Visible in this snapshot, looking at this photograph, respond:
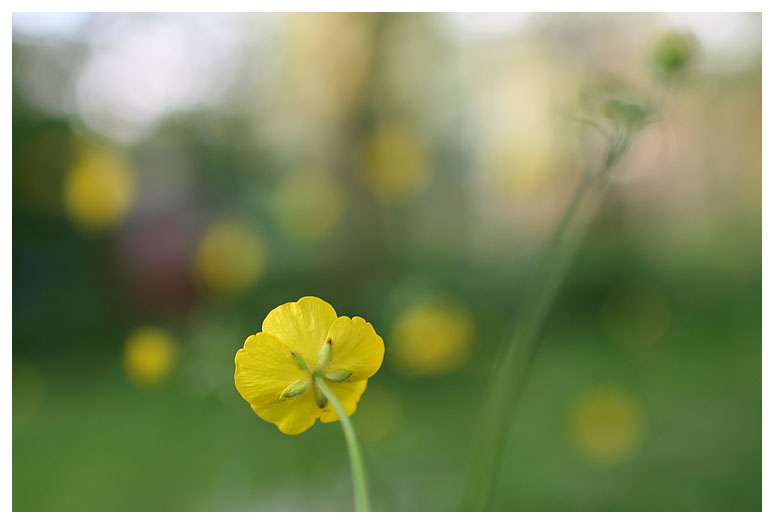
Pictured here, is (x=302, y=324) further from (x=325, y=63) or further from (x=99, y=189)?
(x=325, y=63)

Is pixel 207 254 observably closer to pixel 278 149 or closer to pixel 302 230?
pixel 302 230

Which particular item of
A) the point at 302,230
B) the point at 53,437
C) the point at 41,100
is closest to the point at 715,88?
the point at 302,230

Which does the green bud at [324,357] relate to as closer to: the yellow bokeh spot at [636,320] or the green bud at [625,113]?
the green bud at [625,113]

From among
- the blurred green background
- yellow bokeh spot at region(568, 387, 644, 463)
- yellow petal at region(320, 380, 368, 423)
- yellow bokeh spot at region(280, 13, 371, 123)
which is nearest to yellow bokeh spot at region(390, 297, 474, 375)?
the blurred green background

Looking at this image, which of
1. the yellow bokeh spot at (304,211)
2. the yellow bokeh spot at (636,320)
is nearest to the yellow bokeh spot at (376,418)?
the yellow bokeh spot at (304,211)

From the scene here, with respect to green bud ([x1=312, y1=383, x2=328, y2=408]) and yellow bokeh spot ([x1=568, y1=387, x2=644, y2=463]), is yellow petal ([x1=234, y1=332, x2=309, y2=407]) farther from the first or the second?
yellow bokeh spot ([x1=568, y1=387, x2=644, y2=463])

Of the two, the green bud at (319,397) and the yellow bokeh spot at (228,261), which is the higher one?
the yellow bokeh spot at (228,261)

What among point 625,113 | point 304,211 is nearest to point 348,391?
point 625,113
